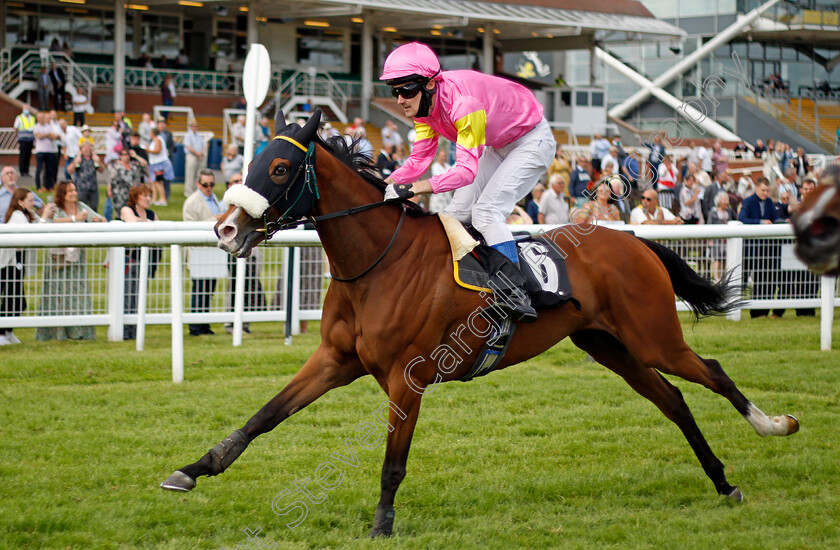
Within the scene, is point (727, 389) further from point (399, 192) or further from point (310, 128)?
point (310, 128)

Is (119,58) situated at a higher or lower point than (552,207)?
higher

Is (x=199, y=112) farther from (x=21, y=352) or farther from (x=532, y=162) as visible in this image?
(x=532, y=162)

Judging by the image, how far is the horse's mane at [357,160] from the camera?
14.0 feet

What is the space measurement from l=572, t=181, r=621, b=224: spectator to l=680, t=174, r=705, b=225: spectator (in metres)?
3.92

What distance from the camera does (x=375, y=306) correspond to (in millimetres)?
4117

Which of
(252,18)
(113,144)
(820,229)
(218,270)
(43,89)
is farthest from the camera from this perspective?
(252,18)

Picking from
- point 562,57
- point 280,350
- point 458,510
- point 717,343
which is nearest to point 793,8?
point 562,57

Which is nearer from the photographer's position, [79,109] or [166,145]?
[166,145]

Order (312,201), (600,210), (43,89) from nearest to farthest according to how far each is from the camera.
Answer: (312,201) < (600,210) < (43,89)

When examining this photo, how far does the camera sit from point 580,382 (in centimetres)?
708

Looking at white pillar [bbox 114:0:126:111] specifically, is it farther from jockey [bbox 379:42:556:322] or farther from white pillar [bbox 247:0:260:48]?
jockey [bbox 379:42:556:322]

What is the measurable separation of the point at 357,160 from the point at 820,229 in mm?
2226

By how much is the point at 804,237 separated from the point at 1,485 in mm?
3773

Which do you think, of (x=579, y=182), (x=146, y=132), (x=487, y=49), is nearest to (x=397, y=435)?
(x=579, y=182)
